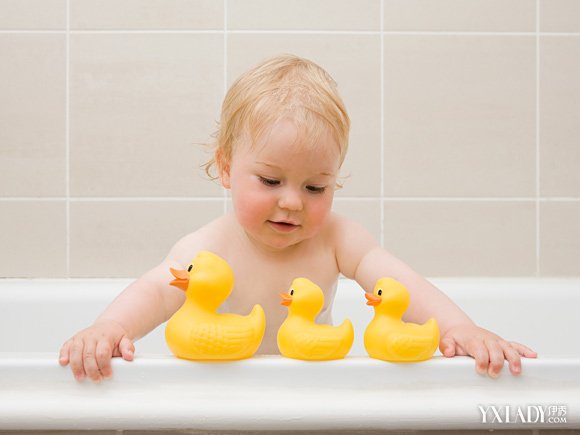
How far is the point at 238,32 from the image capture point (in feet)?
6.04

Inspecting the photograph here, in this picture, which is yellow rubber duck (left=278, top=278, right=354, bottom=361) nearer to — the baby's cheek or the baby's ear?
the baby's cheek

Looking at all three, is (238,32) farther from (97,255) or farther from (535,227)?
(535,227)

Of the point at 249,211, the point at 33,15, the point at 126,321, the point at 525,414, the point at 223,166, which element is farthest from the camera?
the point at 33,15

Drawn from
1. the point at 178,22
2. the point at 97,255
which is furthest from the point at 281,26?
the point at 97,255

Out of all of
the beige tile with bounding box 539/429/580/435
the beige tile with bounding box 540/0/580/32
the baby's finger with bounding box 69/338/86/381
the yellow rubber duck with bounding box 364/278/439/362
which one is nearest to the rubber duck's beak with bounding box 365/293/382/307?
the yellow rubber duck with bounding box 364/278/439/362

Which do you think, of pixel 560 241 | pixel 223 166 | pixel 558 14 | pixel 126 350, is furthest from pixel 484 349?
pixel 558 14

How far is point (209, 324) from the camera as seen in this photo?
83 cm

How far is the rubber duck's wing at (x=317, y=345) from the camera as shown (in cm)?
80

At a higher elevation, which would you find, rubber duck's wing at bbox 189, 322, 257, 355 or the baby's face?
the baby's face

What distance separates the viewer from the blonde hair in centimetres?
105

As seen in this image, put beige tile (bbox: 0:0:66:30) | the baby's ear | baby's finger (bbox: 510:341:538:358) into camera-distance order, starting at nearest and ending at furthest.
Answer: baby's finger (bbox: 510:341:538:358) → the baby's ear → beige tile (bbox: 0:0:66:30)

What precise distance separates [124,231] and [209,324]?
42.8 inches

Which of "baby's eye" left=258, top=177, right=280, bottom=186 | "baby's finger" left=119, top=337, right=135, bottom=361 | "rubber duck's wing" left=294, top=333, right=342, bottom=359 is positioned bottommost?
"baby's finger" left=119, top=337, right=135, bottom=361

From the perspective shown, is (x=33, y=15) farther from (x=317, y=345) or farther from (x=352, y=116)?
(x=317, y=345)
